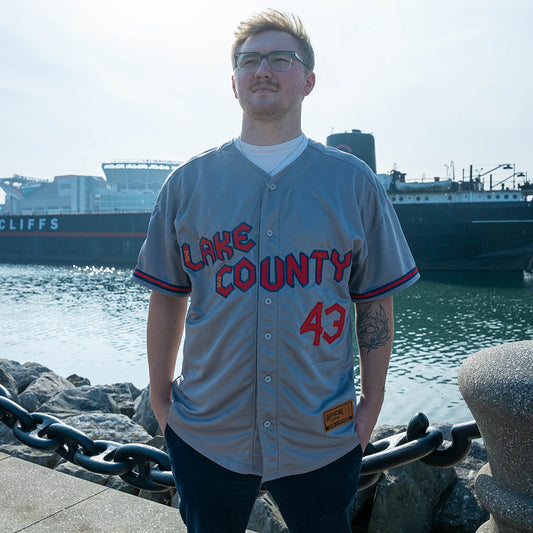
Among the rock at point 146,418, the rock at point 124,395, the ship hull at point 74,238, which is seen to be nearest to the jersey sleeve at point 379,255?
the rock at point 146,418

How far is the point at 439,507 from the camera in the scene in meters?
2.83

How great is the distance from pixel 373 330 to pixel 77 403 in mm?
4214

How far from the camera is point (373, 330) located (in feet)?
4.62

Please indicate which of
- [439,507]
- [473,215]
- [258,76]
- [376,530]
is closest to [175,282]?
[258,76]

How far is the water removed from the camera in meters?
7.66

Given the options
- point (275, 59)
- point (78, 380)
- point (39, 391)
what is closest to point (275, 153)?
point (275, 59)

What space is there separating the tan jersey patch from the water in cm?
533

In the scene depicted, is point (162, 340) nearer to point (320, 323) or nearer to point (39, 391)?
point (320, 323)

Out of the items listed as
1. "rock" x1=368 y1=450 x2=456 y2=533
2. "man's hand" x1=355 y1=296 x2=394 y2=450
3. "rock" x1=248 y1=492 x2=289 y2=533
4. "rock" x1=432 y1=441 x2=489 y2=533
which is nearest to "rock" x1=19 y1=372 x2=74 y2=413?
"rock" x1=248 y1=492 x2=289 y2=533

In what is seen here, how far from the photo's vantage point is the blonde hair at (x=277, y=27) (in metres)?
1.36

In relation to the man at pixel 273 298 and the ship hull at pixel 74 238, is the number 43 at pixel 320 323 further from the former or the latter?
the ship hull at pixel 74 238

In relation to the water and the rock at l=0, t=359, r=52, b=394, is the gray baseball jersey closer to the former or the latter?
the water

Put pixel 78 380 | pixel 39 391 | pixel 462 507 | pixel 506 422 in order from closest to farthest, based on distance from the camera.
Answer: pixel 506 422, pixel 462 507, pixel 39 391, pixel 78 380

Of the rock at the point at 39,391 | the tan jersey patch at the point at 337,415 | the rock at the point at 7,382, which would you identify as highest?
the tan jersey patch at the point at 337,415
